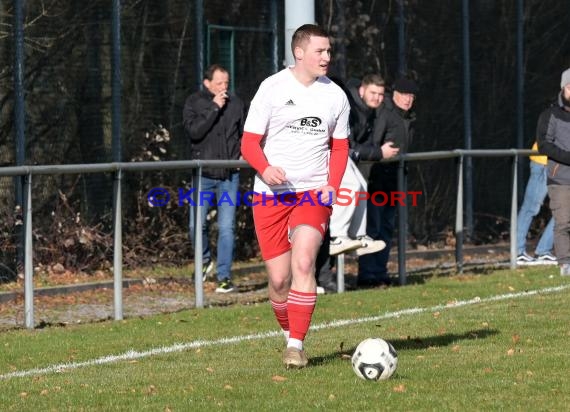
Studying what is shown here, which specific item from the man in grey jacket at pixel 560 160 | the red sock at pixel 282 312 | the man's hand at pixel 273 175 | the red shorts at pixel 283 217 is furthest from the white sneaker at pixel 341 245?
the man's hand at pixel 273 175

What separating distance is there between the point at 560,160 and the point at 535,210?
2.61 m

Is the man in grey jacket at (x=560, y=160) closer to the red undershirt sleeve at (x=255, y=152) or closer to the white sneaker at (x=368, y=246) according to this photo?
the white sneaker at (x=368, y=246)

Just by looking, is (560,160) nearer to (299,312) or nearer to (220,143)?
(220,143)

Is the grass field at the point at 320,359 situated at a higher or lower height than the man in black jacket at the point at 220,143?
lower

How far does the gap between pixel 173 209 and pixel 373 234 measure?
8.31 feet

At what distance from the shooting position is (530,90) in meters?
21.8

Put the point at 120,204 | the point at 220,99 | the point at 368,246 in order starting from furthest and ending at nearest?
the point at 220,99 < the point at 368,246 < the point at 120,204

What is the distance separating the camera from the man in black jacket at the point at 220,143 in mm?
14531

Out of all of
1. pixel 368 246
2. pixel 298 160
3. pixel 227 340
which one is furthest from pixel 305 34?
pixel 368 246

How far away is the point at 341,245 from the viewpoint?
44.7 feet

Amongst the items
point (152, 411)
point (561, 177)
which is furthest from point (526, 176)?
point (152, 411)

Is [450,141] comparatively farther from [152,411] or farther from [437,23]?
[152,411]

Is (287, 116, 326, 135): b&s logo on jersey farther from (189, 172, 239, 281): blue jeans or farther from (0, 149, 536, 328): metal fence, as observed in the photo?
(189, 172, 239, 281): blue jeans

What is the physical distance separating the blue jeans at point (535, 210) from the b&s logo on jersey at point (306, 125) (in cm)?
846
